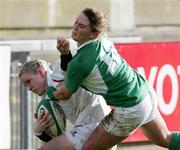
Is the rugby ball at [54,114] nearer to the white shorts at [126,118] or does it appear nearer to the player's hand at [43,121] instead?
the player's hand at [43,121]

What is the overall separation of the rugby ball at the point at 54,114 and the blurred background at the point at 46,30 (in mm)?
3362

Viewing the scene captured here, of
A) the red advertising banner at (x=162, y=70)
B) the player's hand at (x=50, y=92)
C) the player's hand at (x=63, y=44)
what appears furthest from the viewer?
the red advertising banner at (x=162, y=70)

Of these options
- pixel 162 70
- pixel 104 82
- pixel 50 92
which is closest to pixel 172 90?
pixel 162 70

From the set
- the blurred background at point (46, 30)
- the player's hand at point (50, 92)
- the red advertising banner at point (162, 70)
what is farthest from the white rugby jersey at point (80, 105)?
the red advertising banner at point (162, 70)

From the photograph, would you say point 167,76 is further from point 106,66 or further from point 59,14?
point 106,66

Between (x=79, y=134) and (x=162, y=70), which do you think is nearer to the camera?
(x=79, y=134)

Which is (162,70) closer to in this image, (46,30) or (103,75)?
(46,30)

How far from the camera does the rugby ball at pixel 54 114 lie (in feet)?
17.8

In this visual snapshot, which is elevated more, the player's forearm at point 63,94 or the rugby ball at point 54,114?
the player's forearm at point 63,94

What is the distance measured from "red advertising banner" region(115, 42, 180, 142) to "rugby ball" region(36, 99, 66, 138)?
3.66 meters

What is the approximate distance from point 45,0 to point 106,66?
4.78 m

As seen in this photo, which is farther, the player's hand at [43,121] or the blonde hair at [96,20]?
the player's hand at [43,121]

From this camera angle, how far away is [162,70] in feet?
30.2

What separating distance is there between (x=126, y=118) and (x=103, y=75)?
1.18 ft
